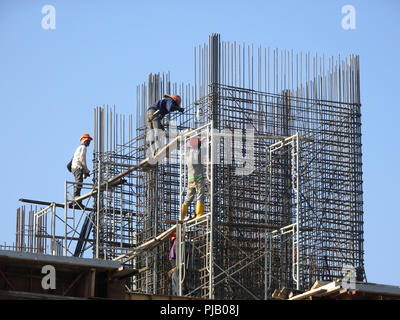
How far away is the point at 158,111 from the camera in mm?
41125

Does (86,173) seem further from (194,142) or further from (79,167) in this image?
(194,142)

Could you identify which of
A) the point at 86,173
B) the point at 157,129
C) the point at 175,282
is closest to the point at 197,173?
the point at 175,282

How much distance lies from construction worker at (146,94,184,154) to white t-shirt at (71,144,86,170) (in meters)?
2.19

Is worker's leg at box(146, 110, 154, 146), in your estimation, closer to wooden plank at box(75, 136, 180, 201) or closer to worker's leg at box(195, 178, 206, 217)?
wooden plank at box(75, 136, 180, 201)

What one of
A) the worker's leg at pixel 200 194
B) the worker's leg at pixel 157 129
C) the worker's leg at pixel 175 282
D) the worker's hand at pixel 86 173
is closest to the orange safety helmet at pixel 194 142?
the worker's leg at pixel 200 194

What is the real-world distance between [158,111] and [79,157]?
3.18 metres

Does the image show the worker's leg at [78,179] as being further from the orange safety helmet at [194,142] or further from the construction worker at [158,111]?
the orange safety helmet at [194,142]

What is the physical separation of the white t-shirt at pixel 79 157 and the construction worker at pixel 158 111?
2.19m

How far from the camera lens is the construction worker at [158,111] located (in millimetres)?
40812

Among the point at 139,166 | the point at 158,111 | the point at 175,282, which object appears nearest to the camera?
the point at 175,282

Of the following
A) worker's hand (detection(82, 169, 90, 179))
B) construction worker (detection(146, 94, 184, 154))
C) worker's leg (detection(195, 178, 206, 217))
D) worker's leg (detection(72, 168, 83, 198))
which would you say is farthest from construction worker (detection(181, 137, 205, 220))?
worker's leg (detection(72, 168, 83, 198))

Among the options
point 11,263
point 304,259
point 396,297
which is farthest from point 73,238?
point 396,297

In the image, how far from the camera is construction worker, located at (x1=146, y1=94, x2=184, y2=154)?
40.8m

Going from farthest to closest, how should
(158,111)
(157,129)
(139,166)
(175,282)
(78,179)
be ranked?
(139,166) < (78,179) < (157,129) < (158,111) < (175,282)
